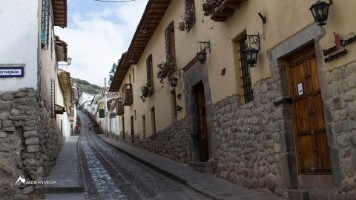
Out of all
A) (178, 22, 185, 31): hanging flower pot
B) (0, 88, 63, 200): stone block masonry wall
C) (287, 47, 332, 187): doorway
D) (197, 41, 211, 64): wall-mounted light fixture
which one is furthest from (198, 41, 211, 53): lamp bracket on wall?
(0, 88, 63, 200): stone block masonry wall

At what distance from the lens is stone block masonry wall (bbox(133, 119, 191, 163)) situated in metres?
12.8

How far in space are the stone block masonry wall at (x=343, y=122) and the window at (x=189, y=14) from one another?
664 cm

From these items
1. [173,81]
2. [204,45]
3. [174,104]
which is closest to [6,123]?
[204,45]

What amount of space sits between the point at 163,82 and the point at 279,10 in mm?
9111

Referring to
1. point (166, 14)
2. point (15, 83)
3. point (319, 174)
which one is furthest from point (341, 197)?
point (166, 14)

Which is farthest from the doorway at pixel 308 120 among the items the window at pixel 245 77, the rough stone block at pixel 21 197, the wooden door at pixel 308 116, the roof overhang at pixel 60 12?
the roof overhang at pixel 60 12

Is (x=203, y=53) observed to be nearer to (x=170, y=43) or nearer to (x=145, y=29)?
(x=170, y=43)

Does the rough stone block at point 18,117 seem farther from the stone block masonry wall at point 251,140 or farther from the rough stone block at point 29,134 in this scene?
the stone block masonry wall at point 251,140

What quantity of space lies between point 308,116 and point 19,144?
18.0 ft

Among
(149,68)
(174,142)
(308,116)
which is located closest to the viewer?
(308,116)

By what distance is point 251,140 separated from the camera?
25.9 feet

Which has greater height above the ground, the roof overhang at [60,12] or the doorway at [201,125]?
the roof overhang at [60,12]

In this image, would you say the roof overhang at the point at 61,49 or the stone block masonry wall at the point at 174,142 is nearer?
the stone block masonry wall at the point at 174,142

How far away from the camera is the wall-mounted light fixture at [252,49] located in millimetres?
7516
